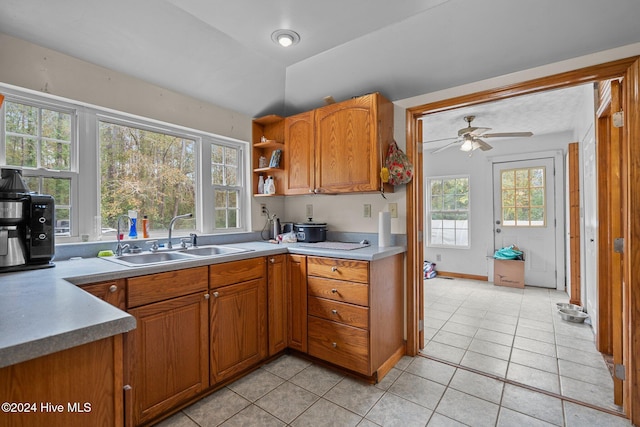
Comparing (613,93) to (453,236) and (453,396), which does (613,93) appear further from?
(453,236)

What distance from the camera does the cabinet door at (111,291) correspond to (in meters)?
1.41

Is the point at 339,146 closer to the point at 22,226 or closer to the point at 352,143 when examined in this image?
the point at 352,143

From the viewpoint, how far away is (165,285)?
5.46 ft

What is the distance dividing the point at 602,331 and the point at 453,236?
9.36 feet

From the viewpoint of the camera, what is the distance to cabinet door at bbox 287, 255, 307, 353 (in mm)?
2299

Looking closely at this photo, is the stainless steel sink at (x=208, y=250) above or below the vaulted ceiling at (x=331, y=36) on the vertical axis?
below

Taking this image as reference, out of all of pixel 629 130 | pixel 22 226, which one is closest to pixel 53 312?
pixel 22 226

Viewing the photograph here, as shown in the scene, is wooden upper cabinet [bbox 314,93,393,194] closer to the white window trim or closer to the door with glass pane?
the white window trim

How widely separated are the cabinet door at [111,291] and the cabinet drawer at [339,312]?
1234mm

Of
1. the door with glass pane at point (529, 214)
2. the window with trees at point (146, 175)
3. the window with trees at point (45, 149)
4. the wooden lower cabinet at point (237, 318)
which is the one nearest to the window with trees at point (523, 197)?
the door with glass pane at point (529, 214)

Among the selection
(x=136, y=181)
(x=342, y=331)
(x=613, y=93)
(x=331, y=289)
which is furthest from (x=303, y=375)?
(x=613, y=93)

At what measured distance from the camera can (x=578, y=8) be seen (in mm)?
1619

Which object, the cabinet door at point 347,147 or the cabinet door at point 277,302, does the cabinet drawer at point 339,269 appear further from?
the cabinet door at point 347,147

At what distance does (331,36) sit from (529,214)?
13.7 feet
